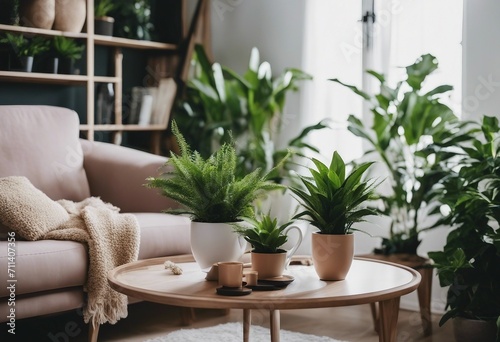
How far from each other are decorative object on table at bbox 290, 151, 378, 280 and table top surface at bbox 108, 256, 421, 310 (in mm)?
49

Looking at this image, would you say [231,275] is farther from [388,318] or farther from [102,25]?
[102,25]

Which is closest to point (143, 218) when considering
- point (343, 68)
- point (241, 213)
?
point (241, 213)

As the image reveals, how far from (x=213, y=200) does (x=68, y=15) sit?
2.15 meters

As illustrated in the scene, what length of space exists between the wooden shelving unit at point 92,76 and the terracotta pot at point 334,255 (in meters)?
2.21

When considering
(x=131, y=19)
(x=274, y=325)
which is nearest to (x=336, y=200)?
(x=274, y=325)

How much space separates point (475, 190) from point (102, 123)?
7.05 ft

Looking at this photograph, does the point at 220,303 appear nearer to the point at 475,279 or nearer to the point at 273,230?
the point at 273,230

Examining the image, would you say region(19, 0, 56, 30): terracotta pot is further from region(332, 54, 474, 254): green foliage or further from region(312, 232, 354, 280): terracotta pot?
region(312, 232, 354, 280): terracotta pot

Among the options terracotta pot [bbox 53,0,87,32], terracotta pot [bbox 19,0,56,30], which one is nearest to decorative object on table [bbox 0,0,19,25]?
terracotta pot [bbox 19,0,56,30]

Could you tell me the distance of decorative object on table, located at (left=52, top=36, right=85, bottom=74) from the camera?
3920 millimetres

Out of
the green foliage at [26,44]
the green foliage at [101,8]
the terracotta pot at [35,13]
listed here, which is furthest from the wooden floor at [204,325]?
the green foliage at [101,8]

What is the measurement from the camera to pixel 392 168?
11.2ft

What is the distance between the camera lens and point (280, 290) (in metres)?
1.96

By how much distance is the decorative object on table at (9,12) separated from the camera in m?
3.75
